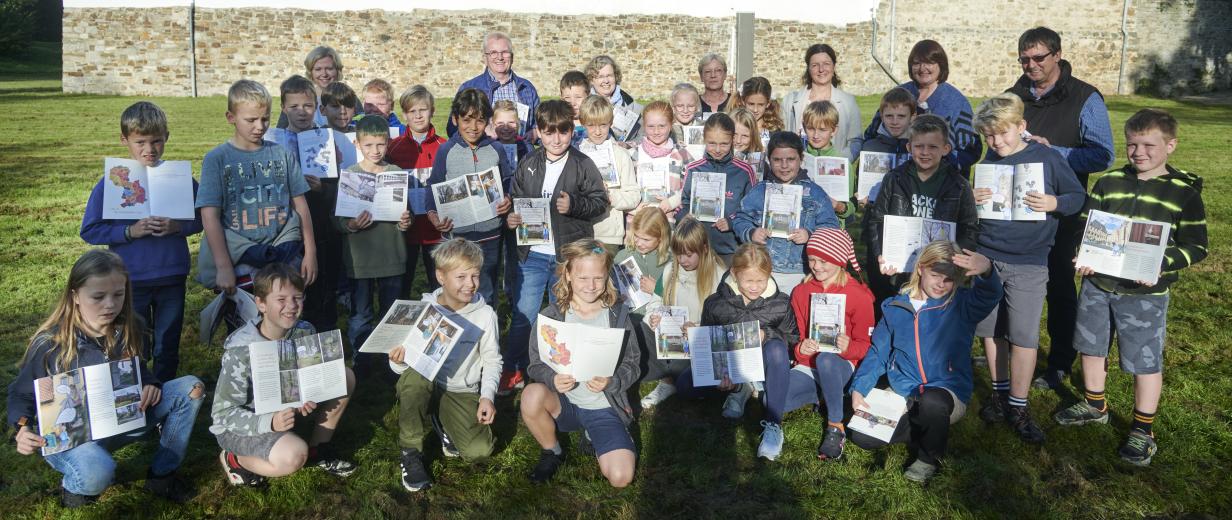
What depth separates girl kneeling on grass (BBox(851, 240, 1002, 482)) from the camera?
404 centimetres

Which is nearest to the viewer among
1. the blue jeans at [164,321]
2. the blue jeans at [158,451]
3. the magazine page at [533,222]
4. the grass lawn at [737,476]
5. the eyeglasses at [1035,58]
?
the blue jeans at [158,451]

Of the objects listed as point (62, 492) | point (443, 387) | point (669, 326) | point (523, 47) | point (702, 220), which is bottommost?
point (62, 492)

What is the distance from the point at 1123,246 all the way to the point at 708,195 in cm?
236

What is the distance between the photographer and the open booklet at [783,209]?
4.98 metres

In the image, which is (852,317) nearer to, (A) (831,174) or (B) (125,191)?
(A) (831,174)

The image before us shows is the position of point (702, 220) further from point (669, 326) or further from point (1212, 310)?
point (1212, 310)

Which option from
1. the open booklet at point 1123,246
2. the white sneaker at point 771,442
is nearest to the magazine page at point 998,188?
the open booklet at point 1123,246

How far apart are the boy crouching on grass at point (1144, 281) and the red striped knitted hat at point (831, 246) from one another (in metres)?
1.18

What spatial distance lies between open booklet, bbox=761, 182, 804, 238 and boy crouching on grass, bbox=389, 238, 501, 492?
1.85 meters

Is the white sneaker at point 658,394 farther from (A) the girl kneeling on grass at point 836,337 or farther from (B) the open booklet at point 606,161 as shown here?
(B) the open booklet at point 606,161

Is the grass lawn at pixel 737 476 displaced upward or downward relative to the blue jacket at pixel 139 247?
downward

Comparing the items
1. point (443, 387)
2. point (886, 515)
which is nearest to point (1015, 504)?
point (886, 515)

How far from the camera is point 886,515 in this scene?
3.69 metres

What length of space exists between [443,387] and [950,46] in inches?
1054
